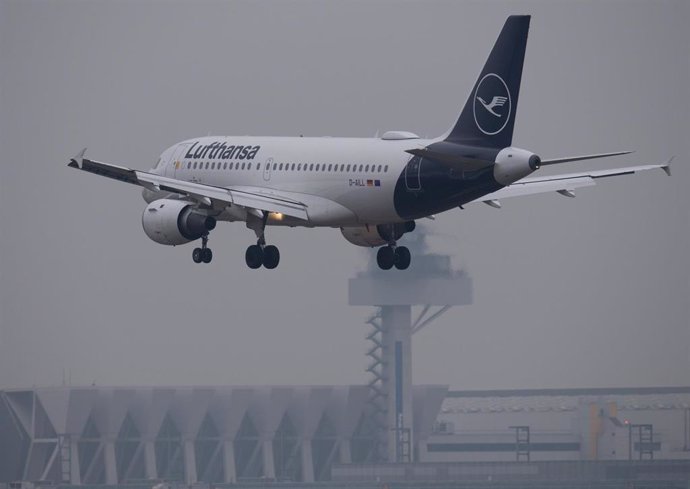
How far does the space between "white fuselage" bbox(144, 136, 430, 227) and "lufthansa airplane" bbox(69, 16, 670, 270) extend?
0.06 meters

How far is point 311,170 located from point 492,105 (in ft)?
35.1

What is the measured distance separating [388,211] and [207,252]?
978cm

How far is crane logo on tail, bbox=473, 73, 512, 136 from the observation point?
94500mm

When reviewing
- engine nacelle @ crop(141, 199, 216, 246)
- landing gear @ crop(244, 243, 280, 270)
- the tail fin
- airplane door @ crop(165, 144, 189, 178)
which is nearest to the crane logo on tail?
the tail fin

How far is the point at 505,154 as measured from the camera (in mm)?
93375

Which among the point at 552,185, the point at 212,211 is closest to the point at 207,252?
the point at 212,211

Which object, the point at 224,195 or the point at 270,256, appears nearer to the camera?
the point at 224,195

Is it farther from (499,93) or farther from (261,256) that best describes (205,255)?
(499,93)

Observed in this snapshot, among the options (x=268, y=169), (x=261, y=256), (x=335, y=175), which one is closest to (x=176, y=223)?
(x=261, y=256)

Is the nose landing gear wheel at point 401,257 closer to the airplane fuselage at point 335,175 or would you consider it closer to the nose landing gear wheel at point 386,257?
the nose landing gear wheel at point 386,257

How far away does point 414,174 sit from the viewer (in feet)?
315

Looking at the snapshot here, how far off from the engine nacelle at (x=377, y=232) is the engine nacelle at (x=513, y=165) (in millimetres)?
9603

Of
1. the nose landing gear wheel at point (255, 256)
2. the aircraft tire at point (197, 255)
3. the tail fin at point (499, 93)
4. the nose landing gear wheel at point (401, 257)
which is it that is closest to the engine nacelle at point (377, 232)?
the nose landing gear wheel at point (401, 257)

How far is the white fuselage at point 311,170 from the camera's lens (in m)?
97.9
